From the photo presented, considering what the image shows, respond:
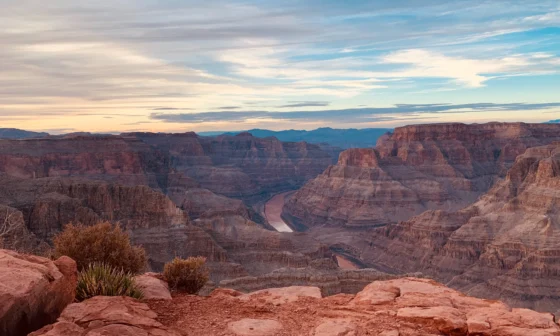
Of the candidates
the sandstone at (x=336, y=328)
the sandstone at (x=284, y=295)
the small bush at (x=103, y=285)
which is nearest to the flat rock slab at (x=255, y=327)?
the sandstone at (x=336, y=328)

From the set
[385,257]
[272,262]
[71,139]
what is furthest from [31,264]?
[71,139]

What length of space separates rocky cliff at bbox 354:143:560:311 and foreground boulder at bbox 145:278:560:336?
47085 mm

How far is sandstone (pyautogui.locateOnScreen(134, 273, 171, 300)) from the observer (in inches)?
535

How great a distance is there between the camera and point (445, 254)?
72500 millimetres

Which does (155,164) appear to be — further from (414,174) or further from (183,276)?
(183,276)

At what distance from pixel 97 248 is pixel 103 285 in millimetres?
3778

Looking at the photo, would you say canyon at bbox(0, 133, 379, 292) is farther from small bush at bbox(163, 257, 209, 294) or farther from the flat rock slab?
the flat rock slab

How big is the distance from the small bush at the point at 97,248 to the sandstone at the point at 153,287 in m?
1.28

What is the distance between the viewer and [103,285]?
12367mm

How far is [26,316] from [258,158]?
18449cm

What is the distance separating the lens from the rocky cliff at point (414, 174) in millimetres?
115750

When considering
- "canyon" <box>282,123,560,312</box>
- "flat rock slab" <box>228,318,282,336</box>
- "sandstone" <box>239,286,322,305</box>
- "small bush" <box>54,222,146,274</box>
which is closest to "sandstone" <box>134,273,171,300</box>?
"small bush" <box>54,222,146,274</box>

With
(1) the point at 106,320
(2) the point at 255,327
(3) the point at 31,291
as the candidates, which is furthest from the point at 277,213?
(3) the point at 31,291

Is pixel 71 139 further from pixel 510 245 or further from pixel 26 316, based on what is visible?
pixel 26 316
